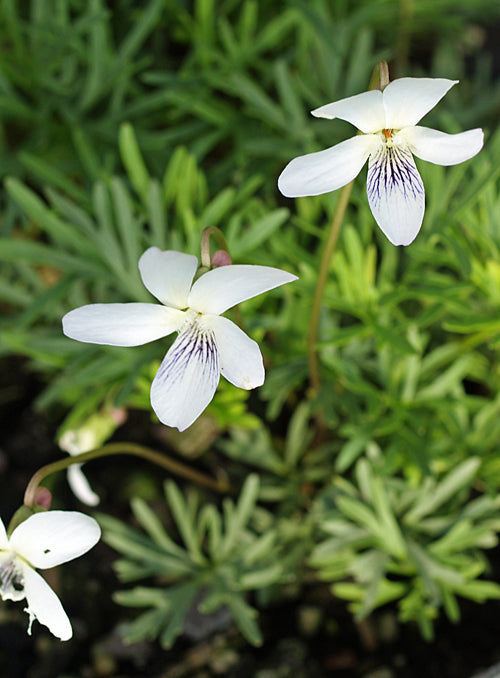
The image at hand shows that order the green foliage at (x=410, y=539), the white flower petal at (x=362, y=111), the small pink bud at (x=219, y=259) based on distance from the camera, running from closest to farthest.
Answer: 1. the white flower petal at (x=362, y=111)
2. the small pink bud at (x=219, y=259)
3. the green foliage at (x=410, y=539)

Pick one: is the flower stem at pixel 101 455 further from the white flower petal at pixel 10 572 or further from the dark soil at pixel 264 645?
the dark soil at pixel 264 645

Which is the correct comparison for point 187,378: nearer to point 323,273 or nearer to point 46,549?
point 46,549

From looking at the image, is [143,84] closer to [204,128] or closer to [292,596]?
[204,128]

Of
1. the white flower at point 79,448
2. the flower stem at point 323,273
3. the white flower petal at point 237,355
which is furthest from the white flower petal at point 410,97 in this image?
the white flower at point 79,448

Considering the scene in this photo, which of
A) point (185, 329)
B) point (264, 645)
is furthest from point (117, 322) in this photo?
point (264, 645)

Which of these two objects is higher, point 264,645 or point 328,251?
point 328,251

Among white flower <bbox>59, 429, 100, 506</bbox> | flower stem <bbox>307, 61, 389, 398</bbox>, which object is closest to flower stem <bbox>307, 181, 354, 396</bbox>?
flower stem <bbox>307, 61, 389, 398</bbox>
